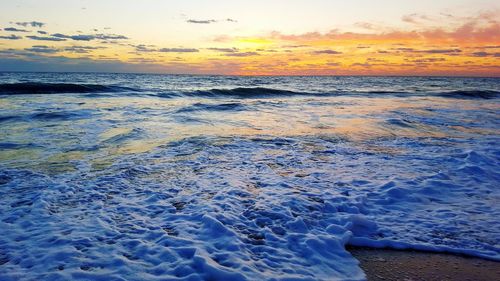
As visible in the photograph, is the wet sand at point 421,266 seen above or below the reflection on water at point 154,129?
below

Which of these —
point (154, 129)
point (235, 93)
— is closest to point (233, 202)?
point (154, 129)

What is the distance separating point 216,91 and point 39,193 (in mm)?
22541

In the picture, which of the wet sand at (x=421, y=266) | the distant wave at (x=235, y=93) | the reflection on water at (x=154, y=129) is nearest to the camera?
the wet sand at (x=421, y=266)

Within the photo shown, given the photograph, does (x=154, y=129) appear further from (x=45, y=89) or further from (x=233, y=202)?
(x=45, y=89)

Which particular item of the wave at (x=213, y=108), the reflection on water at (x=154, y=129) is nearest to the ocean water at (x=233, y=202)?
the reflection on water at (x=154, y=129)

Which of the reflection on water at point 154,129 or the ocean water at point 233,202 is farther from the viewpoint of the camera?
the reflection on water at point 154,129

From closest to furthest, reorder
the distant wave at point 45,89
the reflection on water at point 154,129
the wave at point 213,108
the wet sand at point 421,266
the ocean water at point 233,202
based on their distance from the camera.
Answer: the wet sand at point 421,266 < the ocean water at point 233,202 < the reflection on water at point 154,129 < the wave at point 213,108 < the distant wave at point 45,89

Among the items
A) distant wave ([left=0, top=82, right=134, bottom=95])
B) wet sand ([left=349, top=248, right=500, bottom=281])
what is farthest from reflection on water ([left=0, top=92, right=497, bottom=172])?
distant wave ([left=0, top=82, right=134, bottom=95])

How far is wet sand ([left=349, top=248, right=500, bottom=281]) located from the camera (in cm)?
320

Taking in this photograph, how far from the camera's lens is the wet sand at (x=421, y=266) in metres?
3.20

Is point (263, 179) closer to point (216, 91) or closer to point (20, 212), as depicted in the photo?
point (20, 212)

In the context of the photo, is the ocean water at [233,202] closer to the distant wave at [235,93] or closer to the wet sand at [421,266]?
the wet sand at [421,266]

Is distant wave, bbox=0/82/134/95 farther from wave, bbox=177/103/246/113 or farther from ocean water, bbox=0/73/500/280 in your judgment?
ocean water, bbox=0/73/500/280

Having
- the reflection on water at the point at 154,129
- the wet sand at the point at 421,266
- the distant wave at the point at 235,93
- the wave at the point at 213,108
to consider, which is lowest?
the wet sand at the point at 421,266
